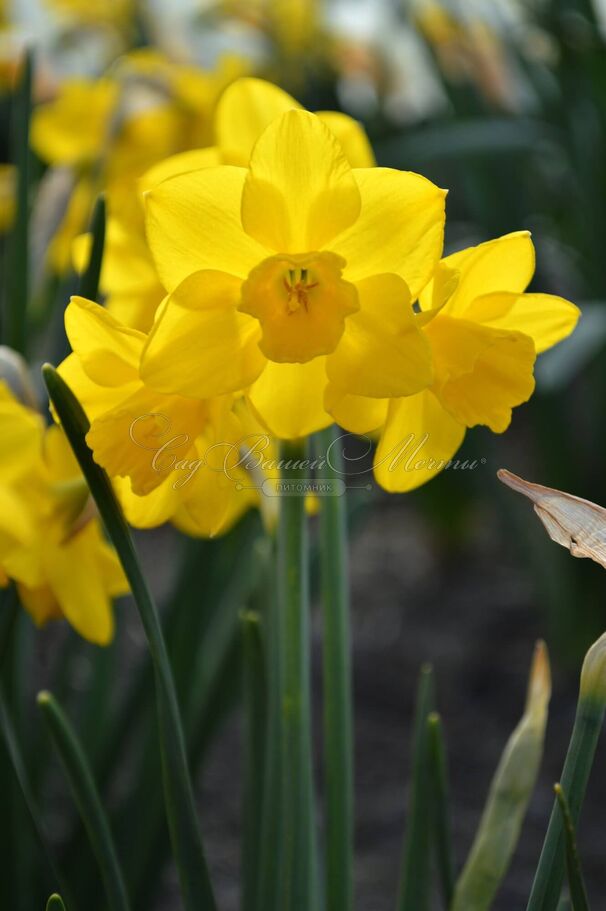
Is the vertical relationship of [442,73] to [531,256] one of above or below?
above

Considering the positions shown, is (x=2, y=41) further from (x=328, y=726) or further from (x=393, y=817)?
(x=328, y=726)

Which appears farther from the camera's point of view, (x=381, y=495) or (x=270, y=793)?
(x=381, y=495)

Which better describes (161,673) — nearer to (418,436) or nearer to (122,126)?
(418,436)

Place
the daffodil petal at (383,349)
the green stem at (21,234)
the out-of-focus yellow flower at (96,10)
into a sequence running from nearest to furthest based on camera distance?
the daffodil petal at (383,349)
the green stem at (21,234)
the out-of-focus yellow flower at (96,10)

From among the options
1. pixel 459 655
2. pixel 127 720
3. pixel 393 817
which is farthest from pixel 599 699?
pixel 459 655

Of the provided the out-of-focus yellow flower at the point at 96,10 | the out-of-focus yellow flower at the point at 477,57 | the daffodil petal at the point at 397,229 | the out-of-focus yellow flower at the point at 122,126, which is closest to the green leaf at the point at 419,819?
the daffodil petal at the point at 397,229

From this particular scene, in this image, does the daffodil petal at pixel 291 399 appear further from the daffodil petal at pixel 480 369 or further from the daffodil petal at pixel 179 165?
the daffodil petal at pixel 179 165

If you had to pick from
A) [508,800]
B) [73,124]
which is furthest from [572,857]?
[73,124]
